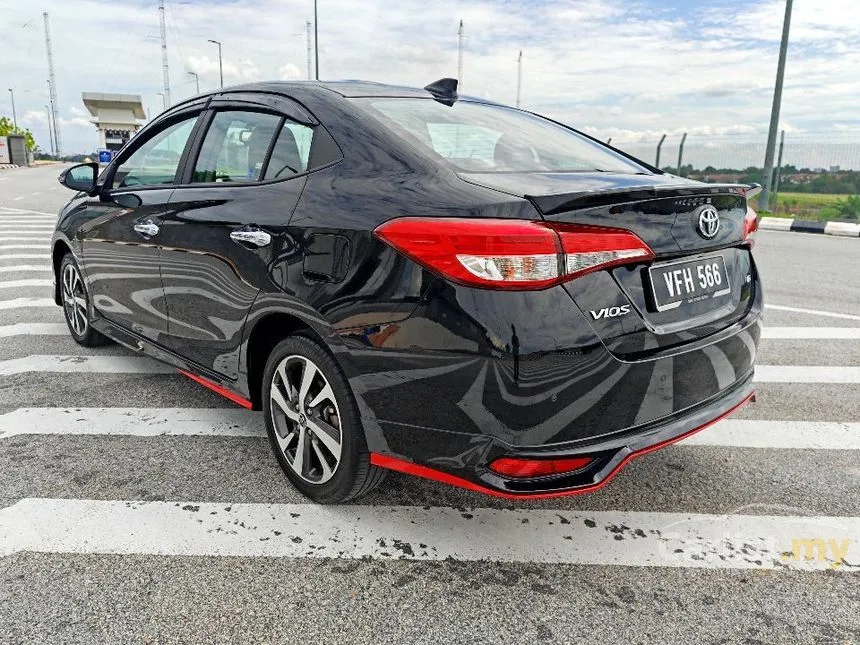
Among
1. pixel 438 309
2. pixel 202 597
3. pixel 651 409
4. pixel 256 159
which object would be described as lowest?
pixel 202 597

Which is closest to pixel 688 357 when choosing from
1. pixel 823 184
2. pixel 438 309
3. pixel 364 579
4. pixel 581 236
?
pixel 581 236

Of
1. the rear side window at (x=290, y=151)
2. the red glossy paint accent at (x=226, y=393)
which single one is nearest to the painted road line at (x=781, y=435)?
the red glossy paint accent at (x=226, y=393)

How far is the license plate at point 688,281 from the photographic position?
233cm

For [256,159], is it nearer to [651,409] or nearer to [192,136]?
[192,136]

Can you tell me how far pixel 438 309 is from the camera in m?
2.18

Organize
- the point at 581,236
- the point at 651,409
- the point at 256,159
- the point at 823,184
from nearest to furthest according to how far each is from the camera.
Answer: the point at 581,236, the point at 651,409, the point at 256,159, the point at 823,184

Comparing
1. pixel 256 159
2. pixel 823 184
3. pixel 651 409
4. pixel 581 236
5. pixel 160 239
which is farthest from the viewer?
pixel 823 184

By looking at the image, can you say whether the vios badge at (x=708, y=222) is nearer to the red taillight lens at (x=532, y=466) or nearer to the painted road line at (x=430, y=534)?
the red taillight lens at (x=532, y=466)

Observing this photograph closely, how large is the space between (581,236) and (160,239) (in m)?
2.25

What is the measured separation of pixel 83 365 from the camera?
15.4ft

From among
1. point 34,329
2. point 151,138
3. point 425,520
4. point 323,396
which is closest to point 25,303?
point 34,329

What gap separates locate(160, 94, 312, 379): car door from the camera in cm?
284

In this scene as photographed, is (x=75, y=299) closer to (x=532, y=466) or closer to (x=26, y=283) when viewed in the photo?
(x=26, y=283)

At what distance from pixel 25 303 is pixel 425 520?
546 centimetres
